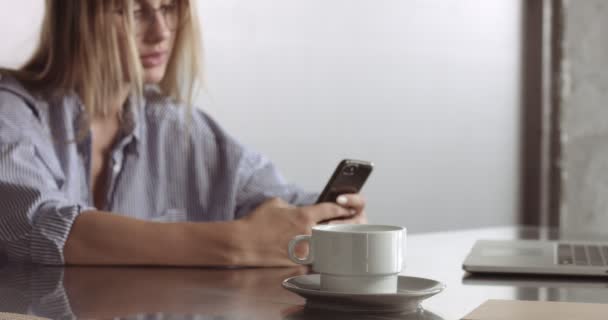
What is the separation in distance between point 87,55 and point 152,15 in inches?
6.2

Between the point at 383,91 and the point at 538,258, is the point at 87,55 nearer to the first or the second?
the point at 538,258

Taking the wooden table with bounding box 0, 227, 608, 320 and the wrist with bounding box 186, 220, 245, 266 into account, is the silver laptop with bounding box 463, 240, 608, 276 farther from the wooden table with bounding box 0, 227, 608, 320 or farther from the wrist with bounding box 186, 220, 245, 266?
the wrist with bounding box 186, 220, 245, 266

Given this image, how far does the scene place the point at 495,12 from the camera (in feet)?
11.9

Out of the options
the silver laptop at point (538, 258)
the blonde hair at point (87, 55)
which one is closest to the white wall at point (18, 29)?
the blonde hair at point (87, 55)

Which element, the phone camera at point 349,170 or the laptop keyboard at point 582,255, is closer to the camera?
the laptop keyboard at point 582,255

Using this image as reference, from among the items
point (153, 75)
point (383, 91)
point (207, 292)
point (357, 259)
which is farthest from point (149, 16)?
point (383, 91)

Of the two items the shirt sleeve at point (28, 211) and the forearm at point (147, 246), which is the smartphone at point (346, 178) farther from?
the shirt sleeve at point (28, 211)

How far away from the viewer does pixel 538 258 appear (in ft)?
4.35

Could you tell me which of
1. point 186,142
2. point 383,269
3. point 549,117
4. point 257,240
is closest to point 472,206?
point 549,117

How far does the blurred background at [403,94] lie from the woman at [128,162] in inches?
11.8

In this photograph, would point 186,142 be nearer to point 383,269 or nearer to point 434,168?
point 383,269

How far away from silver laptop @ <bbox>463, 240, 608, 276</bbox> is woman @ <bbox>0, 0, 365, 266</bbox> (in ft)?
0.80

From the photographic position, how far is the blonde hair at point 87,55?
5.75 feet

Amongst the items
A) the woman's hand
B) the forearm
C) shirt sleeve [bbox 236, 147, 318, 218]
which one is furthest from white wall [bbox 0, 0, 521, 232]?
the woman's hand
